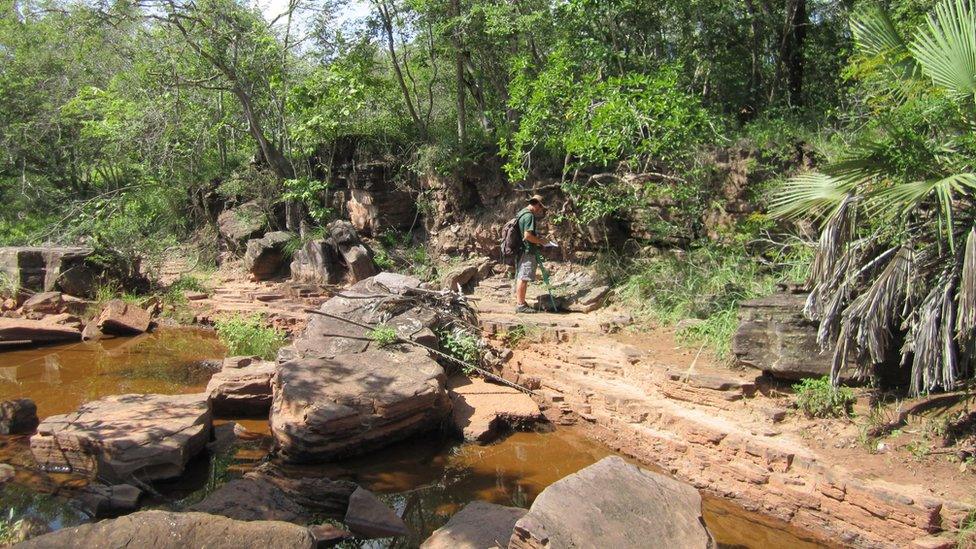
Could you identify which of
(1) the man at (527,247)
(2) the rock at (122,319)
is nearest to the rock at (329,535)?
(1) the man at (527,247)

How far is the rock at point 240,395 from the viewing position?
7.89 metres

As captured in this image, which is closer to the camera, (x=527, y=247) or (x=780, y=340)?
(x=780, y=340)

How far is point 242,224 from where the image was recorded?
16.5 meters

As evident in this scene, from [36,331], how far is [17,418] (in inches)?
175

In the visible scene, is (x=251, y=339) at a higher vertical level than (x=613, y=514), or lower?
lower

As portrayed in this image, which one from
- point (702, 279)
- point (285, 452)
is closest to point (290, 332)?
point (285, 452)

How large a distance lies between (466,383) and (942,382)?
4788mm

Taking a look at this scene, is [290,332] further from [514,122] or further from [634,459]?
[634,459]

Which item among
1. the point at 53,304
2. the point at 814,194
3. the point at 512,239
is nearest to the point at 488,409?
the point at 512,239

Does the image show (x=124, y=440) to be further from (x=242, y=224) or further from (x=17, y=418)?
(x=242, y=224)

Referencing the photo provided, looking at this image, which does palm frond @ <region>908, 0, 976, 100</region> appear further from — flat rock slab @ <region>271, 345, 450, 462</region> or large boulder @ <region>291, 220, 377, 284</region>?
large boulder @ <region>291, 220, 377, 284</region>

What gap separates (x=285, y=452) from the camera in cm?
670

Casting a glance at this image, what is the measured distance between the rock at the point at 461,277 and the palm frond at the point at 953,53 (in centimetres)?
733

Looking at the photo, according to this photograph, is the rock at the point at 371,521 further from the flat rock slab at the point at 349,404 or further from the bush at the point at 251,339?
the bush at the point at 251,339
